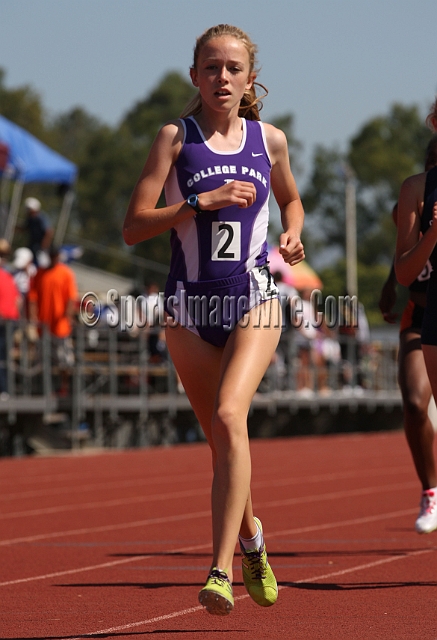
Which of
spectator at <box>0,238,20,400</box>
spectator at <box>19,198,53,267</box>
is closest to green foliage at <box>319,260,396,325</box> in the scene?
spectator at <box>19,198,53,267</box>

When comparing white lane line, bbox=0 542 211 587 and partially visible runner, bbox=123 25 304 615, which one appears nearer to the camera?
partially visible runner, bbox=123 25 304 615

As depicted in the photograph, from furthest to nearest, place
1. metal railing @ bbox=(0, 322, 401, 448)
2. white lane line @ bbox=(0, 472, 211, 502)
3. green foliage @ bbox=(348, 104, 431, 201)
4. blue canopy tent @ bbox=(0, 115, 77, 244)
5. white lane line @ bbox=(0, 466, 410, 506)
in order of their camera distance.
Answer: green foliage @ bbox=(348, 104, 431, 201) → blue canopy tent @ bbox=(0, 115, 77, 244) → metal railing @ bbox=(0, 322, 401, 448) → white lane line @ bbox=(0, 466, 410, 506) → white lane line @ bbox=(0, 472, 211, 502)

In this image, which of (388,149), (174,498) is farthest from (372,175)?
(174,498)

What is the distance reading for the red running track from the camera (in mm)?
5168

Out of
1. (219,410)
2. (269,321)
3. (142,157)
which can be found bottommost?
(219,410)

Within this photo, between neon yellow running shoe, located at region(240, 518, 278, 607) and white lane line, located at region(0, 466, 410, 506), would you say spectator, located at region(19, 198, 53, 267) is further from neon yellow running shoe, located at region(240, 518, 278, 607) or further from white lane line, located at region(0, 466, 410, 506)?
neon yellow running shoe, located at region(240, 518, 278, 607)

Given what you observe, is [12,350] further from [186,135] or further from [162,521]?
[186,135]

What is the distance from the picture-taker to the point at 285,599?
5.84 m

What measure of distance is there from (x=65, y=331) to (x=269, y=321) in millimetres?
12931

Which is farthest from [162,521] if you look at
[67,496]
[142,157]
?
[142,157]

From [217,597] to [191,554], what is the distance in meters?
3.20

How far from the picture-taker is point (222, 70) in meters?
5.06

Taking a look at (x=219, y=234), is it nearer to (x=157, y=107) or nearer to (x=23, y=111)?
(x=23, y=111)

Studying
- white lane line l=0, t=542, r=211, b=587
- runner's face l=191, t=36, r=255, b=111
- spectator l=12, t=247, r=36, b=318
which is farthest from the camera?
spectator l=12, t=247, r=36, b=318
